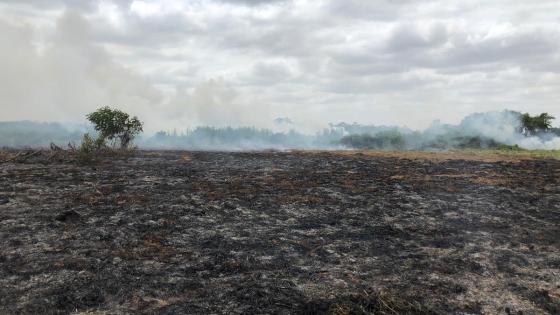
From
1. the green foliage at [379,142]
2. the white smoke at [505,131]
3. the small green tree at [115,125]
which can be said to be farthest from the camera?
the green foliage at [379,142]

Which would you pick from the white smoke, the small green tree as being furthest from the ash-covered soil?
the white smoke

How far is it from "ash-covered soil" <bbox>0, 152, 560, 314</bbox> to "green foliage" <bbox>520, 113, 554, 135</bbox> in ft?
208

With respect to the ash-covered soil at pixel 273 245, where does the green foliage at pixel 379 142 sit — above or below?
above

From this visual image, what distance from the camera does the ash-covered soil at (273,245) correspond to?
8.61 m

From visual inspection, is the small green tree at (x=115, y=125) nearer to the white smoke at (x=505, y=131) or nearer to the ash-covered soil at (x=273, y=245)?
the ash-covered soil at (x=273, y=245)

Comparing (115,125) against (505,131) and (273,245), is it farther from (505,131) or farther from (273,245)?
(505,131)

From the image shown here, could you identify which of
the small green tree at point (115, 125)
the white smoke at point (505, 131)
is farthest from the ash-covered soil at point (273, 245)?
the white smoke at point (505, 131)

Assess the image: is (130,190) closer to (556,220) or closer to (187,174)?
(187,174)

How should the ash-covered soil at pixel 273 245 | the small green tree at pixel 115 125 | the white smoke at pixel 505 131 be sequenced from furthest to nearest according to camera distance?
the white smoke at pixel 505 131
the small green tree at pixel 115 125
the ash-covered soil at pixel 273 245

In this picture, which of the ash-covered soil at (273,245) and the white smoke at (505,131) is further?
the white smoke at (505,131)

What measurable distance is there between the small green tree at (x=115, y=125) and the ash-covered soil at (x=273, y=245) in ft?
64.2

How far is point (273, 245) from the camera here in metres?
11.7

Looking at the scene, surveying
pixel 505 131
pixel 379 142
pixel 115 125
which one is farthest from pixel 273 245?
pixel 379 142

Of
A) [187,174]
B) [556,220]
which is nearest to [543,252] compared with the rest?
[556,220]
